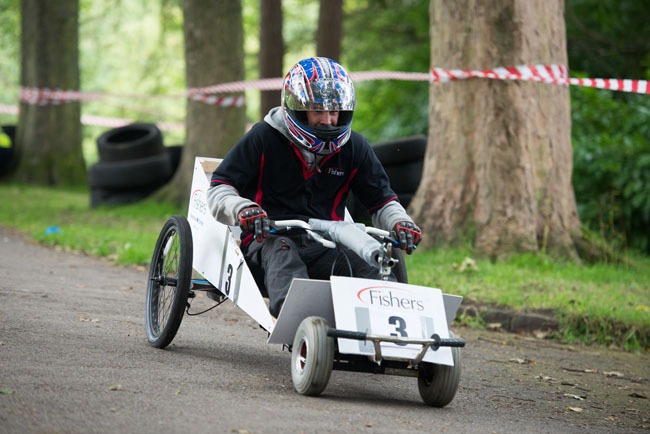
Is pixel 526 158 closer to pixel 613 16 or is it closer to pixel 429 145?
pixel 429 145

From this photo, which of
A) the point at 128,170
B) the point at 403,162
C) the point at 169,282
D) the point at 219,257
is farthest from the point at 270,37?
the point at 219,257

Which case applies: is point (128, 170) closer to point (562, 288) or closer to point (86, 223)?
point (86, 223)

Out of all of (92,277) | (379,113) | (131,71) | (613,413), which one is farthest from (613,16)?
(131,71)

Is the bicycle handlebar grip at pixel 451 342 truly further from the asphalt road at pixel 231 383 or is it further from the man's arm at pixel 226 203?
the man's arm at pixel 226 203

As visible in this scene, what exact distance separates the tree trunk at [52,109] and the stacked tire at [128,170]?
247 inches

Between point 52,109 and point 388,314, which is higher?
point 52,109

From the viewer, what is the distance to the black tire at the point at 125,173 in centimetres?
1675

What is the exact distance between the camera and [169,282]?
20.9ft

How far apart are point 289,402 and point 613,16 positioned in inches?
675

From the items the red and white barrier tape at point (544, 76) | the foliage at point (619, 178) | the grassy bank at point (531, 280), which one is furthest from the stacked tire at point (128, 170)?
the red and white barrier tape at point (544, 76)

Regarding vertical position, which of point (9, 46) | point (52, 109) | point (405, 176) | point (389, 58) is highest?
point (9, 46)

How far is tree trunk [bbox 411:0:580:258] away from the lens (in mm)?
10461

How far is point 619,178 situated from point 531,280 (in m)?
4.42

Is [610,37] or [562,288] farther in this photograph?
[610,37]
